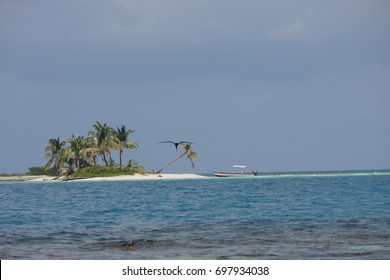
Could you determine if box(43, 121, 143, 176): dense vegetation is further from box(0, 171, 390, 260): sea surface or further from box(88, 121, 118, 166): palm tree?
box(0, 171, 390, 260): sea surface

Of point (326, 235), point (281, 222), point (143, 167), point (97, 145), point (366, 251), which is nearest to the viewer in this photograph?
point (366, 251)

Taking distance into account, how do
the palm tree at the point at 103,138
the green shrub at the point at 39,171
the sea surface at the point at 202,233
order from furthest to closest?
the green shrub at the point at 39,171 → the palm tree at the point at 103,138 → the sea surface at the point at 202,233

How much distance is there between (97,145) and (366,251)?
10656 cm

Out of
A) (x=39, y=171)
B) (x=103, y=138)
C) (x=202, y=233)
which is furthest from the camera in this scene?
(x=39, y=171)

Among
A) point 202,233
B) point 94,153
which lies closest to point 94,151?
point 94,153

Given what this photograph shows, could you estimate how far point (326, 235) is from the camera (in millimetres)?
24641

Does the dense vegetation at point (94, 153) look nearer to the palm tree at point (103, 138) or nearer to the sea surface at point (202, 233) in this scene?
the palm tree at point (103, 138)

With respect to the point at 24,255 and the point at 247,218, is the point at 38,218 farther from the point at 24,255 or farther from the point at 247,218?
the point at 24,255

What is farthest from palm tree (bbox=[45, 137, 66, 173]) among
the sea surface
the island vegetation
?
the sea surface

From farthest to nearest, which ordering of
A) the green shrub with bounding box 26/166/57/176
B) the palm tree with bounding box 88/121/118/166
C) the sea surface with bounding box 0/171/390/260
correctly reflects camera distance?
the green shrub with bounding box 26/166/57/176 → the palm tree with bounding box 88/121/118/166 → the sea surface with bounding box 0/171/390/260

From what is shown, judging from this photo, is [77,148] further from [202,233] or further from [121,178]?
[202,233]

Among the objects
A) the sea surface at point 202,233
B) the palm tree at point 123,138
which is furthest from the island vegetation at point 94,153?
the sea surface at point 202,233

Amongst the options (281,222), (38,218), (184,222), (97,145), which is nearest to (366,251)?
(281,222)

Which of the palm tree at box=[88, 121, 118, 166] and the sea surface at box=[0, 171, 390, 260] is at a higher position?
the palm tree at box=[88, 121, 118, 166]
